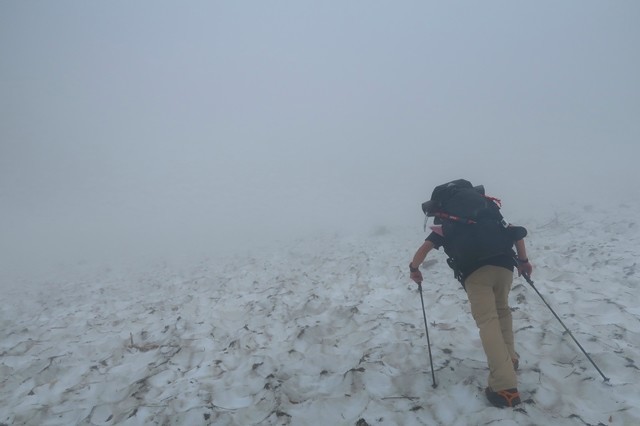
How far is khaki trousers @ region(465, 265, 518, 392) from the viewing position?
11.3 feet

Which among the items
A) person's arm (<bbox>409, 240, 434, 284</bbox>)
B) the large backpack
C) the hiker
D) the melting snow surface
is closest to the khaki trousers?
the hiker

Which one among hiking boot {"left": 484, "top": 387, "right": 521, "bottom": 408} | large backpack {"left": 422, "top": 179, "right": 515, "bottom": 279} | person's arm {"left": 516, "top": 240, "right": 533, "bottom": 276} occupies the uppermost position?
large backpack {"left": 422, "top": 179, "right": 515, "bottom": 279}

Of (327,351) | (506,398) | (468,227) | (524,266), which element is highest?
(468,227)

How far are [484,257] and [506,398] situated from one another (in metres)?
1.49

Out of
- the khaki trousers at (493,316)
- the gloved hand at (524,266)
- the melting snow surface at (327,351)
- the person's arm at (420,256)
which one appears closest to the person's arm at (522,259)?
the gloved hand at (524,266)

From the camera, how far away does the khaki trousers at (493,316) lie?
11.3 ft

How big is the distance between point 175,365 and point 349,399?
3092mm

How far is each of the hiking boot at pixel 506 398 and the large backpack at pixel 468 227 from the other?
125cm

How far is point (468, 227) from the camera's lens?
3.71 metres

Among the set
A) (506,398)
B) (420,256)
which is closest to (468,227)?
(420,256)

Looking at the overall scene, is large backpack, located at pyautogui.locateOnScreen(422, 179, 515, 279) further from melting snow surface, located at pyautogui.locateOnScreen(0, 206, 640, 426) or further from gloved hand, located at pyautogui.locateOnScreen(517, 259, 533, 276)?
melting snow surface, located at pyautogui.locateOnScreen(0, 206, 640, 426)

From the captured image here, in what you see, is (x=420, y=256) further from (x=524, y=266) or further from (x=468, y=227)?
(x=524, y=266)

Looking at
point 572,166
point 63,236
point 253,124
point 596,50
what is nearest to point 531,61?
point 596,50

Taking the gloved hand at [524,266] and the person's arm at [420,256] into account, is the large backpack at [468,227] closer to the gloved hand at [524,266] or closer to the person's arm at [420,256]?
the person's arm at [420,256]
